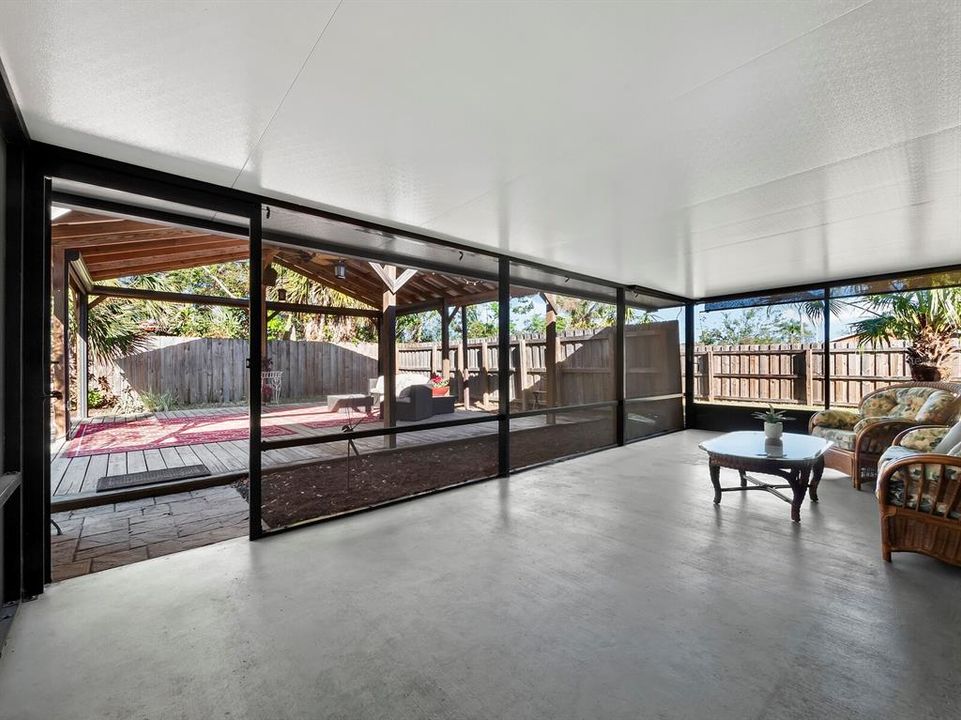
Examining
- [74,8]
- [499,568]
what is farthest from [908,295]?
[74,8]

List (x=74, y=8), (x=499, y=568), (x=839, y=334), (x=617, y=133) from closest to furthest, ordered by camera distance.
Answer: (x=74, y=8), (x=617, y=133), (x=499, y=568), (x=839, y=334)

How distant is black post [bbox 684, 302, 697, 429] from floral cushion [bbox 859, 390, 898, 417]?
2.70 metres

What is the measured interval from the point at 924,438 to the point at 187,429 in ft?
26.4

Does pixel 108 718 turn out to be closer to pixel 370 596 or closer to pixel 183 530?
pixel 370 596

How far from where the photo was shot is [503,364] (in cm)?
453

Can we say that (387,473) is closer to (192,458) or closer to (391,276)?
(391,276)

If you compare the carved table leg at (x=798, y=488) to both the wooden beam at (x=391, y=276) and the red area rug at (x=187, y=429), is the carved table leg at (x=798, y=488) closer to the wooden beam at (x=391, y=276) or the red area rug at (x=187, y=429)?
the red area rug at (x=187, y=429)

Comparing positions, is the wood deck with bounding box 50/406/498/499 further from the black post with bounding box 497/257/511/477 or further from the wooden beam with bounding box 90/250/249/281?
the wooden beam with bounding box 90/250/249/281

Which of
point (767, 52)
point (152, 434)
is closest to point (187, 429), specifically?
point (152, 434)

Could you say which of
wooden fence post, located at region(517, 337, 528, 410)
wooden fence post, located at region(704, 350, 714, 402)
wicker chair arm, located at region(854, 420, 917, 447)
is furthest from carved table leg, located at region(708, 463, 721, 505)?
wooden fence post, located at region(704, 350, 714, 402)

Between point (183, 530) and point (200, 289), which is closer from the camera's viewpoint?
point (183, 530)

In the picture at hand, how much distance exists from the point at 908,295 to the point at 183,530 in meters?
7.78

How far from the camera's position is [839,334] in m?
5.93

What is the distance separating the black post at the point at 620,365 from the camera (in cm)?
610
